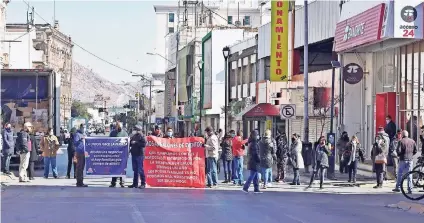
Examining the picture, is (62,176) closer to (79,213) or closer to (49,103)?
(49,103)

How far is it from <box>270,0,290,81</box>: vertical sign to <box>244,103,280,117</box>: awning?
3.65m

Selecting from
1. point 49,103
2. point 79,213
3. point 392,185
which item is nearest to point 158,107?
point 49,103

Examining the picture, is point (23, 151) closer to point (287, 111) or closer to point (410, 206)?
point (287, 111)

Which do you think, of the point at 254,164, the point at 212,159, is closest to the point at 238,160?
the point at 212,159

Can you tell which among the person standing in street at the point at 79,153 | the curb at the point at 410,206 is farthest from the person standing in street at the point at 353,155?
the person standing in street at the point at 79,153

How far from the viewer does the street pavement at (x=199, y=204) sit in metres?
16.2

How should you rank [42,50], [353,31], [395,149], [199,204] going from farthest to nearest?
1. [42,50]
2. [353,31]
3. [395,149]
4. [199,204]

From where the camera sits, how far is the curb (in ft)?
61.7

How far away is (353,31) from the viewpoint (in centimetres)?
3119

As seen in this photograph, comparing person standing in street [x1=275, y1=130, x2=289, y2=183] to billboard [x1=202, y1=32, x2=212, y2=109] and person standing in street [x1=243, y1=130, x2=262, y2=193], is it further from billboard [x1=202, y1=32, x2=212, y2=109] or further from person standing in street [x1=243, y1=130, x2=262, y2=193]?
billboard [x1=202, y1=32, x2=212, y2=109]

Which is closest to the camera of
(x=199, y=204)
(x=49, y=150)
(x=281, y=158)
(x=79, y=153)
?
(x=199, y=204)

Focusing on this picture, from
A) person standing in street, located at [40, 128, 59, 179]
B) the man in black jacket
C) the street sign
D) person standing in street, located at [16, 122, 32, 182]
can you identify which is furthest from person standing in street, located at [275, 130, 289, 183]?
person standing in street, located at [16, 122, 32, 182]

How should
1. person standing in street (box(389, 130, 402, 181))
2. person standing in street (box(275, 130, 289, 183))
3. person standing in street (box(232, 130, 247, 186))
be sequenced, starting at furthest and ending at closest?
person standing in street (box(275, 130, 289, 183))
person standing in street (box(232, 130, 247, 186))
person standing in street (box(389, 130, 402, 181))

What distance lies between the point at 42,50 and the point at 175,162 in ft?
278
